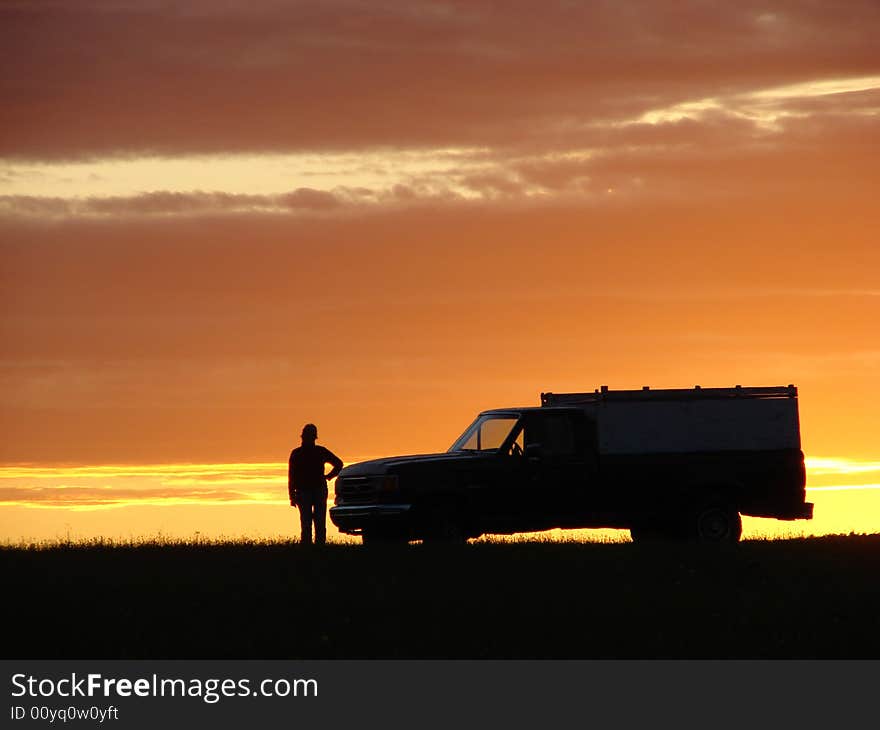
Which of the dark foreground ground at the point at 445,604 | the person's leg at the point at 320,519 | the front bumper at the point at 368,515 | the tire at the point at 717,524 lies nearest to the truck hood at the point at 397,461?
the front bumper at the point at 368,515

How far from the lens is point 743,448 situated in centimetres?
3028

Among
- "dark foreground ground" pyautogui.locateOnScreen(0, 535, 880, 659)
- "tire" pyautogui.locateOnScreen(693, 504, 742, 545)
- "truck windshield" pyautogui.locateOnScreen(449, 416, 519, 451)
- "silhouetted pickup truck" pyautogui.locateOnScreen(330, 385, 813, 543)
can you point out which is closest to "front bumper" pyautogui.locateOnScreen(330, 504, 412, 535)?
"silhouetted pickup truck" pyautogui.locateOnScreen(330, 385, 813, 543)

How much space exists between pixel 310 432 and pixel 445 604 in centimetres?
862

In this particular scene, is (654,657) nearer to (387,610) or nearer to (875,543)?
(387,610)

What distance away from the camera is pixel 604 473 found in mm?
29234

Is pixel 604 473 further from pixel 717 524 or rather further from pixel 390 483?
pixel 390 483

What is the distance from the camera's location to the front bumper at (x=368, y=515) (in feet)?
90.2

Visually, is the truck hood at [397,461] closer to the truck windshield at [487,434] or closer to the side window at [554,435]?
the truck windshield at [487,434]

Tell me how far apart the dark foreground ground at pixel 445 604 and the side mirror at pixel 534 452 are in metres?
2.05

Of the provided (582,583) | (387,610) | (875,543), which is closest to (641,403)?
(875,543)

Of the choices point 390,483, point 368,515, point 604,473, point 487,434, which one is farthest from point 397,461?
point 604,473
